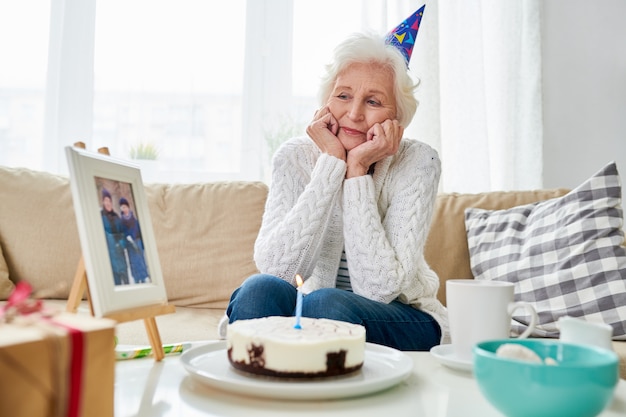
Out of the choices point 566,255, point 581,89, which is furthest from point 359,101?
point 581,89

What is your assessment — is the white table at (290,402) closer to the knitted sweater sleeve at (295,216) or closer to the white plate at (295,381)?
the white plate at (295,381)

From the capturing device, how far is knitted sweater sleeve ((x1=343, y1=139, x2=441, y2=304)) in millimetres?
1629

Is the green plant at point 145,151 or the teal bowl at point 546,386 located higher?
the green plant at point 145,151

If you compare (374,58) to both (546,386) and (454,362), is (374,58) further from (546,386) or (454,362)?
(546,386)

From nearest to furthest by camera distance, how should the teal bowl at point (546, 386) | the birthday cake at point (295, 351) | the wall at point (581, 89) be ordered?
the teal bowl at point (546, 386) → the birthday cake at point (295, 351) → the wall at point (581, 89)

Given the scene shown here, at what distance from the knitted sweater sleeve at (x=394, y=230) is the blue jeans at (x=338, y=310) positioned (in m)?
0.08

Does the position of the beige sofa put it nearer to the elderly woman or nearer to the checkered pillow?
the checkered pillow

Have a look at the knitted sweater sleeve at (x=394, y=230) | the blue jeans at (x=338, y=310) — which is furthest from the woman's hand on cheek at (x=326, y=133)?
the blue jeans at (x=338, y=310)

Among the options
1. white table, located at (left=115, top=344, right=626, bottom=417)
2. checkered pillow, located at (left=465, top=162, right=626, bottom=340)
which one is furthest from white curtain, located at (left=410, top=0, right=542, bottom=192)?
white table, located at (left=115, top=344, right=626, bottom=417)

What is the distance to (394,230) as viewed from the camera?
172 cm

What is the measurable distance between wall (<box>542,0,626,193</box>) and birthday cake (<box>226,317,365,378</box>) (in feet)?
8.57

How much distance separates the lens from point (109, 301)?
0.82 m

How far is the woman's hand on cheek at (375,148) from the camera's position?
179 cm

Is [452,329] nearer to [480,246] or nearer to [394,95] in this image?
[394,95]
